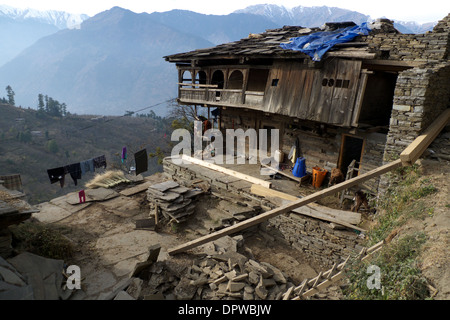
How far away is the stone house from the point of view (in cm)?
764

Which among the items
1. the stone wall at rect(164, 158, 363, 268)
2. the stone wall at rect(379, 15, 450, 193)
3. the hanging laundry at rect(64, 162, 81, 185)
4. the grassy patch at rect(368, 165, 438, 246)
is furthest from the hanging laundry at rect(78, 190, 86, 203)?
the stone wall at rect(379, 15, 450, 193)

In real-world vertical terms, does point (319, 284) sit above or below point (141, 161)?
above

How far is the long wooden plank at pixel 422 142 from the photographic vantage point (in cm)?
616

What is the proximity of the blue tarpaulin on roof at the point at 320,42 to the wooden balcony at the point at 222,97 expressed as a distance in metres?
2.79

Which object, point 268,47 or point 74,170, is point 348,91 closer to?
point 268,47

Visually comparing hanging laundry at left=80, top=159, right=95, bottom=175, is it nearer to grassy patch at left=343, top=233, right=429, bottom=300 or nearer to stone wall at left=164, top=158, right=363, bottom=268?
stone wall at left=164, top=158, right=363, bottom=268

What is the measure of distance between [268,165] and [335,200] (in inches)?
173

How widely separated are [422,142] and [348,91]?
372 centimetres

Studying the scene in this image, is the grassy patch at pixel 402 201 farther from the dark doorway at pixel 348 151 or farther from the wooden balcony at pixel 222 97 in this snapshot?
the wooden balcony at pixel 222 97

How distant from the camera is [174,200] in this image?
1193 cm

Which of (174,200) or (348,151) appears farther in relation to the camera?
(348,151)

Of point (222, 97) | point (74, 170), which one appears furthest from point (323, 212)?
point (74, 170)

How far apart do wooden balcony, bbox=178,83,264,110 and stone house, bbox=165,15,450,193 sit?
5 centimetres

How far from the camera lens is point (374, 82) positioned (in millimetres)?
10688
